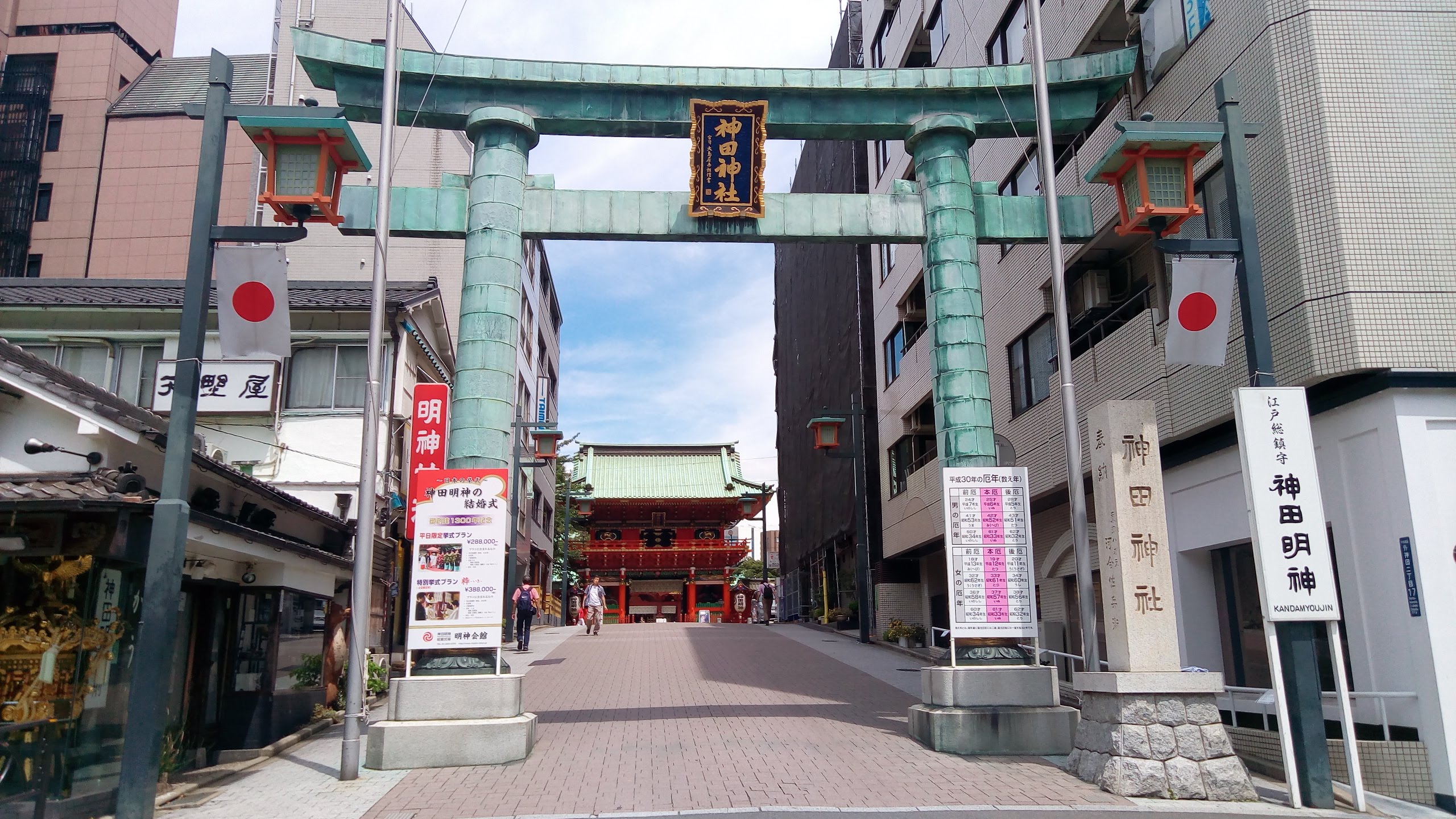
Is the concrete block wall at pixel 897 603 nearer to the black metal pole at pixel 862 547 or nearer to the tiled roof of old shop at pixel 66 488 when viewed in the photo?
the black metal pole at pixel 862 547

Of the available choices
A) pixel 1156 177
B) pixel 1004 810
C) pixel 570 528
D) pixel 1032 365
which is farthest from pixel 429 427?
pixel 570 528

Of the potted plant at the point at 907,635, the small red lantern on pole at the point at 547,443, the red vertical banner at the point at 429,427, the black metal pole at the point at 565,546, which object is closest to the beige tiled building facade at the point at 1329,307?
the potted plant at the point at 907,635

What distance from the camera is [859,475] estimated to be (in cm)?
2856

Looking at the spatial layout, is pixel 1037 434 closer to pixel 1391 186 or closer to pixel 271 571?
pixel 1391 186

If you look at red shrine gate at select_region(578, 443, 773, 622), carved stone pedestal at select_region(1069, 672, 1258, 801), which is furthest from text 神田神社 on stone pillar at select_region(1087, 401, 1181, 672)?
red shrine gate at select_region(578, 443, 773, 622)

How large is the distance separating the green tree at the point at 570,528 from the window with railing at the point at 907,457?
18959 millimetres

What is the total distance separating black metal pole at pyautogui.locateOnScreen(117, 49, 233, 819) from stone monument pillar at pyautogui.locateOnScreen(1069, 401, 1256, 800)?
849 cm

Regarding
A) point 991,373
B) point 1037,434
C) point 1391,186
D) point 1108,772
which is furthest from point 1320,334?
point 991,373

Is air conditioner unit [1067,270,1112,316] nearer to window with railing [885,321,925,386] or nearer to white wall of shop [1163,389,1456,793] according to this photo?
white wall of shop [1163,389,1456,793]

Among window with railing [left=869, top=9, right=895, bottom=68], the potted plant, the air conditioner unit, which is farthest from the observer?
window with railing [left=869, top=9, right=895, bottom=68]

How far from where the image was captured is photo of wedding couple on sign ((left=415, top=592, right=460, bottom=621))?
1081 cm

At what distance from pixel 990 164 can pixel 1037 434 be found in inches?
247

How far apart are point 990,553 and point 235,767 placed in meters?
Answer: 9.04

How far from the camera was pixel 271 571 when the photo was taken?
1268 cm
